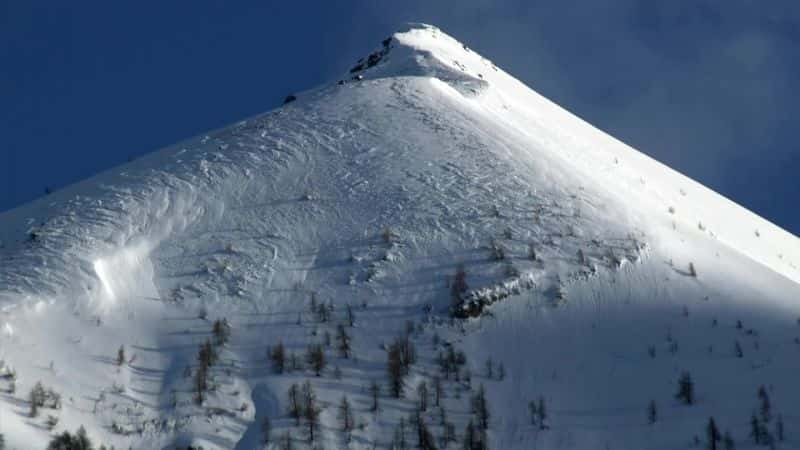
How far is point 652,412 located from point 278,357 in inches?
380

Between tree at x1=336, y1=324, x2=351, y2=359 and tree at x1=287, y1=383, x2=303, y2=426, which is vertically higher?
tree at x1=336, y1=324, x2=351, y2=359

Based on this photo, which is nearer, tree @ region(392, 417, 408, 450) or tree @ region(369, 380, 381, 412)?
tree @ region(392, 417, 408, 450)

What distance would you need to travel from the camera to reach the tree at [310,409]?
105ft

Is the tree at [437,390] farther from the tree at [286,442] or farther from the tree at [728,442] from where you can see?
the tree at [728,442]

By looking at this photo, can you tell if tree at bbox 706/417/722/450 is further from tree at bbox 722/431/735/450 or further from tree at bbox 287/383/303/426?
tree at bbox 287/383/303/426

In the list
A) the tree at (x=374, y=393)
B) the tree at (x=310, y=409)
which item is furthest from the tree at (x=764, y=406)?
the tree at (x=310, y=409)

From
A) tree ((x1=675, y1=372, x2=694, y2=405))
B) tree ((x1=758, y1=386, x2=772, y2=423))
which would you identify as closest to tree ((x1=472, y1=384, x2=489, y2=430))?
tree ((x1=675, y1=372, x2=694, y2=405))

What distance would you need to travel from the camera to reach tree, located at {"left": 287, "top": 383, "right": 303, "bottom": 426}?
3253 cm

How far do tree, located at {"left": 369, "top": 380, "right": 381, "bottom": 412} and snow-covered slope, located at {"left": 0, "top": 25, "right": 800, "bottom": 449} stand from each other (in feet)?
0.60

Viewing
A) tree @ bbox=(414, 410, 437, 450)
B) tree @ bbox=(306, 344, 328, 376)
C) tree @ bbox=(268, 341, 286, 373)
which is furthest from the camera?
tree @ bbox=(268, 341, 286, 373)

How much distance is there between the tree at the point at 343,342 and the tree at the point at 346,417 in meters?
2.40

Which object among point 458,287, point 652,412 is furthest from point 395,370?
point 652,412

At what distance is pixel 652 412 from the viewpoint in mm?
32375

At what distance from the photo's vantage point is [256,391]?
111 feet
